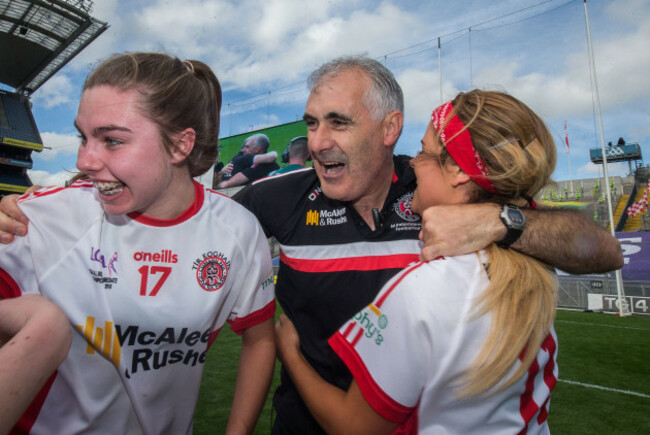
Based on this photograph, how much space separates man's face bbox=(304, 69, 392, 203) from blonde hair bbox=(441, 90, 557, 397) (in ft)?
2.52

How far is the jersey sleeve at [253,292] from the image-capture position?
6.04 ft

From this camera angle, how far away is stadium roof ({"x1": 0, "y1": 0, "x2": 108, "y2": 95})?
87.0 feet

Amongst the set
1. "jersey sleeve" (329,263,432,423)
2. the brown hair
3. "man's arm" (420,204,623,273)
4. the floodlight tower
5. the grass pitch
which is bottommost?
the grass pitch

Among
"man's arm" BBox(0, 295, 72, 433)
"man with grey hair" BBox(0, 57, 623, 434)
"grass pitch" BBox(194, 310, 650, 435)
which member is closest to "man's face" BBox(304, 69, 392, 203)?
"man with grey hair" BBox(0, 57, 623, 434)

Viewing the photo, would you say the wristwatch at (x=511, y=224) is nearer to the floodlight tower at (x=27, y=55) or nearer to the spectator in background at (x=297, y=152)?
the spectator in background at (x=297, y=152)

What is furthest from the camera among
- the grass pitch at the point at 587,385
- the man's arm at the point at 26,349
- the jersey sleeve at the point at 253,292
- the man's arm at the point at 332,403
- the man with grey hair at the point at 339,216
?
the grass pitch at the point at 587,385

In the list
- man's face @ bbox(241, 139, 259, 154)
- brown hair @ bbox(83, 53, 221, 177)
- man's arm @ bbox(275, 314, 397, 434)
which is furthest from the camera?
man's face @ bbox(241, 139, 259, 154)

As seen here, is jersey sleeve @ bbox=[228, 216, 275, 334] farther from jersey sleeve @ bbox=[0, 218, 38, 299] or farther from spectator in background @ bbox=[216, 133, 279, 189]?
spectator in background @ bbox=[216, 133, 279, 189]

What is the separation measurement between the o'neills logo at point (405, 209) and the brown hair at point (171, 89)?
3.35ft

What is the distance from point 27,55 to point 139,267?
38.0 metres

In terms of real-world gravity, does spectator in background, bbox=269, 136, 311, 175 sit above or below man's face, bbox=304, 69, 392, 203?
above

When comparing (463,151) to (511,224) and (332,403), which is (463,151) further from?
(332,403)

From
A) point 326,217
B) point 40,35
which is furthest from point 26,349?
point 40,35

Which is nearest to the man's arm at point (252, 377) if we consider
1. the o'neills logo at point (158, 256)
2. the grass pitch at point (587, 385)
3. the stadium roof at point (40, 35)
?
the o'neills logo at point (158, 256)
